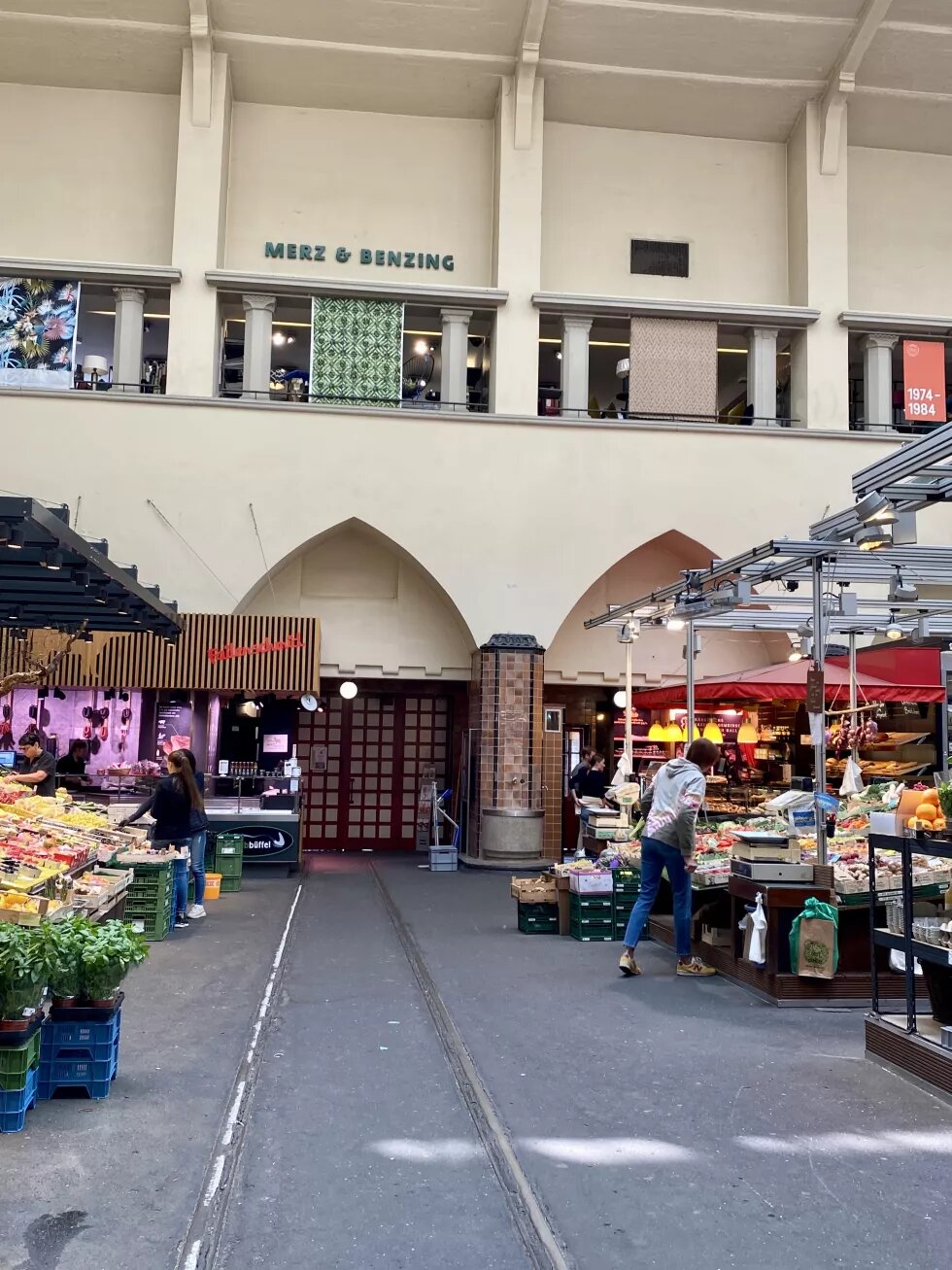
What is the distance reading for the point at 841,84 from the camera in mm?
15805

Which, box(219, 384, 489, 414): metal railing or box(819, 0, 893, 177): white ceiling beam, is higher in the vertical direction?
box(819, 0, 893, 177): white ceiling beam

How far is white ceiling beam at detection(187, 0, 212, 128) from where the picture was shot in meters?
15.0

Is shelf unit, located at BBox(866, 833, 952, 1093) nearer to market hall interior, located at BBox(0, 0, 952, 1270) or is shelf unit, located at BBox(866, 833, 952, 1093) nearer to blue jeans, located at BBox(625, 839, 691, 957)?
blue jeans, located at BBox(625, 839, 691, 957)

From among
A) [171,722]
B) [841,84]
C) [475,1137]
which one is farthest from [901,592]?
[171,722]

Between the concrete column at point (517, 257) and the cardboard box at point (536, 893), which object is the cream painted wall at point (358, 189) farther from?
the cardboard box at point (536, 893)

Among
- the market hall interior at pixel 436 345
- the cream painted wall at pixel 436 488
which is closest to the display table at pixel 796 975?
the market hall interior at pixel 436 345

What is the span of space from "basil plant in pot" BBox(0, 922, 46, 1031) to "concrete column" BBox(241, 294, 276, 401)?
12.3m

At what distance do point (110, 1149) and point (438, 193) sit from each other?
595 inches

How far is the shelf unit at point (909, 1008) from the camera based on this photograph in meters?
5.22

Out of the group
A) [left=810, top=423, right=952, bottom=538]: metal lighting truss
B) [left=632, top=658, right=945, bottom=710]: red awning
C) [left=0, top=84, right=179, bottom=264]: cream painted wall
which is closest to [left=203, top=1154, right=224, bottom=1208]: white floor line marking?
[left=810, top=423, right=952, bottom=538]: metal lighting truss

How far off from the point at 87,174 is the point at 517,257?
6468 millimetres

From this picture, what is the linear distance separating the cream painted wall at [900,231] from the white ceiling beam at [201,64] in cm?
987

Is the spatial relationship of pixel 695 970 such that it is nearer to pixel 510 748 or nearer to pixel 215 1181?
pixel 215 1181

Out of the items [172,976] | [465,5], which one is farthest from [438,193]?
[172,976]
